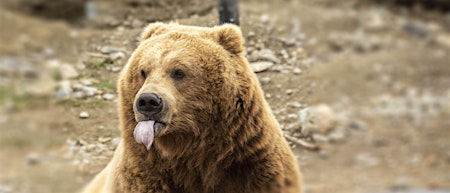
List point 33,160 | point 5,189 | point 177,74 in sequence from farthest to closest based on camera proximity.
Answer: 1. point 33,160
2. point 5,189
3. point 177,74

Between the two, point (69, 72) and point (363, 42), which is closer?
point (69, 72)

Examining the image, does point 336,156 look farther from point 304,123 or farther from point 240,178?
point 240,178

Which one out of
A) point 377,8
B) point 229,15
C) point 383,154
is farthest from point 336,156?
point 229,15

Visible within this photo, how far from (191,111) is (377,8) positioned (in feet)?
18.8

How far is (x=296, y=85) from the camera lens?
361 cm

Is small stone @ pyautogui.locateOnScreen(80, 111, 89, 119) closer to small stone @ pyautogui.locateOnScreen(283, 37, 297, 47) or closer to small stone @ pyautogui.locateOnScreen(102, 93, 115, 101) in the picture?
small stone @ pyautogui.locateOnScreen(102, 93, 115, 101)

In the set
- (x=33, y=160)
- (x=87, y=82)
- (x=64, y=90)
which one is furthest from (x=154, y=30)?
(x=33, y=160)

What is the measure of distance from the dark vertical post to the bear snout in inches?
30.0

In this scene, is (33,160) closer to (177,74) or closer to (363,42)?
(363,42)

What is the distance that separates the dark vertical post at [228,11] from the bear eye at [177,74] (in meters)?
0.52

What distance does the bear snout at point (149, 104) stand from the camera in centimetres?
297

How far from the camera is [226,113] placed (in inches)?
126

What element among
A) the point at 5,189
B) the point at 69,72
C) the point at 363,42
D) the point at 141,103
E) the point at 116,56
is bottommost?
the point at 5,189

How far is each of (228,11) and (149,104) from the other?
828mm
